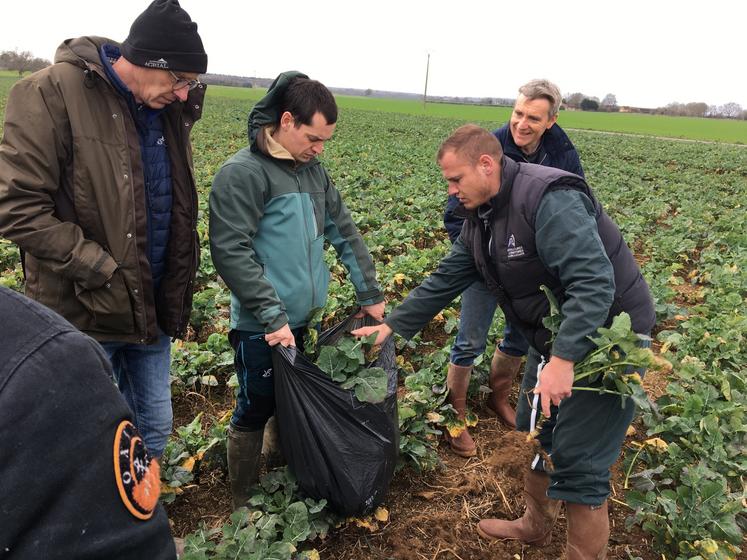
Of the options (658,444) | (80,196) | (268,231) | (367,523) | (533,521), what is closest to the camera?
(80,196)

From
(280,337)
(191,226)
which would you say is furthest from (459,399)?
(191,226)

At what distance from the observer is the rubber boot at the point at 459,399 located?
3.39 metres

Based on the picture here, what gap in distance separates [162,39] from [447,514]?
264 centimetres

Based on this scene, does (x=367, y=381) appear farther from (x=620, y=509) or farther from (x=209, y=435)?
(x=620, y=509)

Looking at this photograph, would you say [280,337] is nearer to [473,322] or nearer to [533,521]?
[473,322]

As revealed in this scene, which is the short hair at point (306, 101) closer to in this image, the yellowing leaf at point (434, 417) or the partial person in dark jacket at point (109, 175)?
the partial person in dark jacket at point (109, 175)

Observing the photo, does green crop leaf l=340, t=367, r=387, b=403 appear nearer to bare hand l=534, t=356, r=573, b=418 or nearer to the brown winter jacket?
bare hand l=534, t=356, r=573, b=418

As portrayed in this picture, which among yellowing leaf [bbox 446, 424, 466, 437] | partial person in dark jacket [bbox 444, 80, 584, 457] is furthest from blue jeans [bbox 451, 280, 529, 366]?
yellowing leaf [bbox 446, 424, 466, 437]

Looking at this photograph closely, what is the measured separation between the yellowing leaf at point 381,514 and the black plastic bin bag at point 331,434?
0.66 feet

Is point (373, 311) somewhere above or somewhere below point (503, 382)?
above

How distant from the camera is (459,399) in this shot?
3.55m

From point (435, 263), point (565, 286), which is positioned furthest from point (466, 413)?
point (435, 263)

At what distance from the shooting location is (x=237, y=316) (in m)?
2.46

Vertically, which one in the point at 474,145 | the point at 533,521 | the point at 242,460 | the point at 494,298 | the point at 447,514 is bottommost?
the point at 447,514
